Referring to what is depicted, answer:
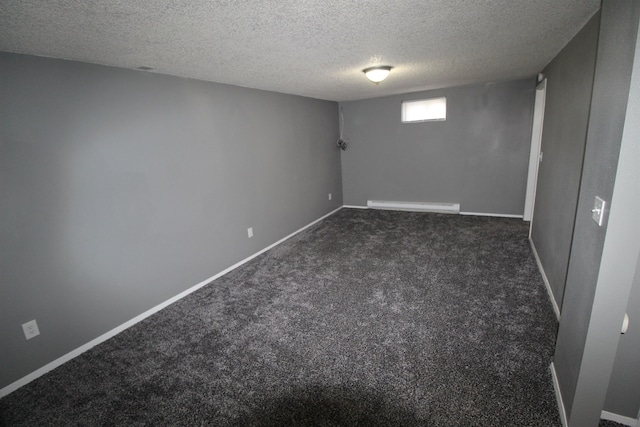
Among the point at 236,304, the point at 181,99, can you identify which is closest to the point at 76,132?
the point at 181,99

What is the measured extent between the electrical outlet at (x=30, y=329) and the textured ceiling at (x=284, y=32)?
1.78 metres

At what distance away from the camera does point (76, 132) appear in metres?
2.21

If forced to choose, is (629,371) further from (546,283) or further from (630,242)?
(546,283)

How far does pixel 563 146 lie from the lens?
8.23 ft

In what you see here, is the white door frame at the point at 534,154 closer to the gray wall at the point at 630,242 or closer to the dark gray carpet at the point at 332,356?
the dark gray carpet at the point at 332,356

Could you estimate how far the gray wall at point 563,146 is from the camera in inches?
80.9

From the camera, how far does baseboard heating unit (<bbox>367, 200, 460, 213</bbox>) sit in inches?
213

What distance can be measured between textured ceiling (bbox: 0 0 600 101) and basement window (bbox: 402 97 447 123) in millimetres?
2176

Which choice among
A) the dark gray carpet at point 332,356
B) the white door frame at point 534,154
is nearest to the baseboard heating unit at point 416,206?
the white door frame at point 534,154

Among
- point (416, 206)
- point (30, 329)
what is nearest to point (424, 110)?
point (416, 206)

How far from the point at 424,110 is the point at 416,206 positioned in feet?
5.73

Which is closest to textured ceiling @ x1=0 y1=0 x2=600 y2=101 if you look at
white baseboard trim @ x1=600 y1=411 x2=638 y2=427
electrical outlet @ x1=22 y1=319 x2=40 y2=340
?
electrical outlet @ x1=22 y1=319 x2=40 y2=340

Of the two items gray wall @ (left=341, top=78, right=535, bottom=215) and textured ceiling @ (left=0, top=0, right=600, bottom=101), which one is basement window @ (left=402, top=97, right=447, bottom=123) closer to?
gray wall @ (left=341, top=78, right=535, bottom=215)

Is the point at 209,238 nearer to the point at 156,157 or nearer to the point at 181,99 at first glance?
the point at 156,157
